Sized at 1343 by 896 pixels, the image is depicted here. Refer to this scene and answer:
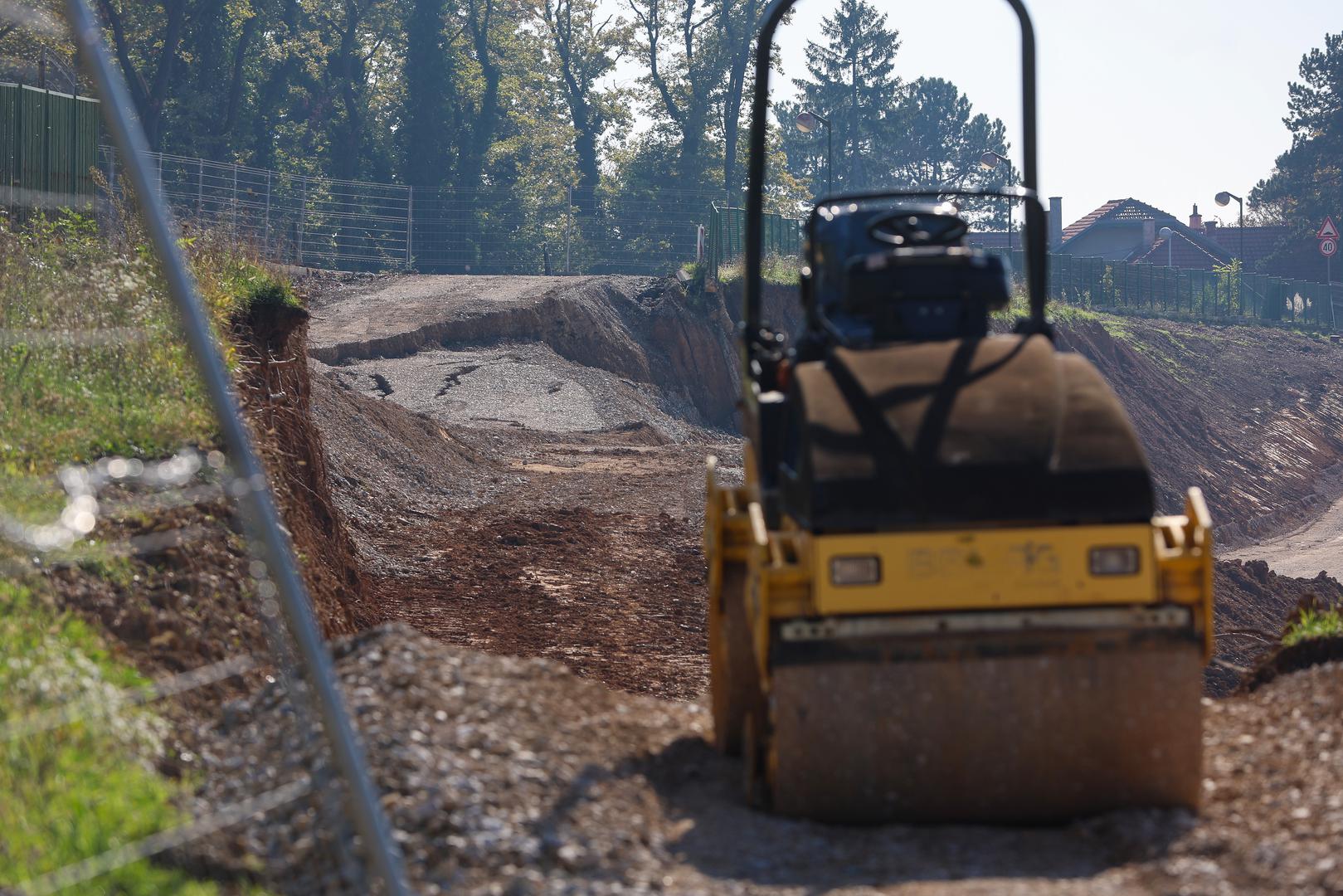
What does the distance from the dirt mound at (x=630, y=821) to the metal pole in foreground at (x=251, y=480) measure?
3.44 ft

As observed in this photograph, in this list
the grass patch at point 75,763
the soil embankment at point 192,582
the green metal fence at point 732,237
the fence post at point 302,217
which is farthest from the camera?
the fence post at point 302,217

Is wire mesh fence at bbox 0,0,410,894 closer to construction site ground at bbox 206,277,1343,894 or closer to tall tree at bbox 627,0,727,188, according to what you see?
construction site ground at bbox 206,277,1343,894

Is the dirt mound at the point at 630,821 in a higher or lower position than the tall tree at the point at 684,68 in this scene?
lower

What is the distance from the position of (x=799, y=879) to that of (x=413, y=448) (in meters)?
18.9

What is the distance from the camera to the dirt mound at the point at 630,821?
515 centimetres

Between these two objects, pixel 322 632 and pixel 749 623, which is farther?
pixel 322 632

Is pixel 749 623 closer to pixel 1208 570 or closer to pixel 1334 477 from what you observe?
pixel 1208 570

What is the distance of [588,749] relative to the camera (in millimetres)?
6426

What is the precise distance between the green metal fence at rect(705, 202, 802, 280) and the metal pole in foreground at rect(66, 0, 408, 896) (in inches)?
1293

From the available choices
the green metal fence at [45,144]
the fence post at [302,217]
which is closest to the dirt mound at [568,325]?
the fence post at [302,217]

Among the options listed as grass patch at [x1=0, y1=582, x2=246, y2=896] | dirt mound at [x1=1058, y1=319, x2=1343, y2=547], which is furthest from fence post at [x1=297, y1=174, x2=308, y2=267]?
grass patch at [x1=0, y1=582, x2=246, y2=896]

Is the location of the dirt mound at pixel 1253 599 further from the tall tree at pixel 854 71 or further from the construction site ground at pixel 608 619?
the tall tree at pixel 854 71

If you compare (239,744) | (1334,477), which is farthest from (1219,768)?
(1334,477)

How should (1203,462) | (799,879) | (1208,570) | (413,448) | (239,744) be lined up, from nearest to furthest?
(799,879), (1208,570), (239,744), (413,448), (1203,462)
